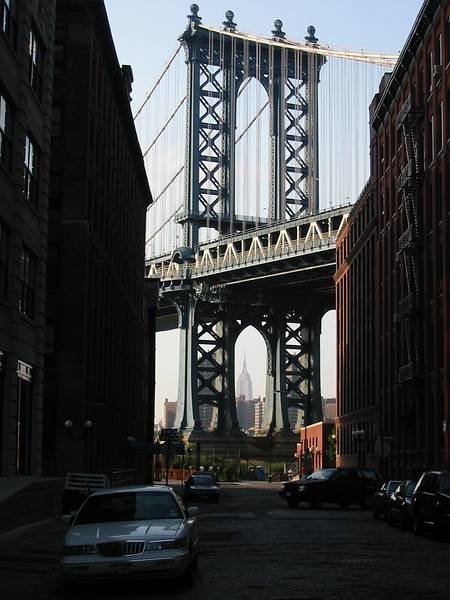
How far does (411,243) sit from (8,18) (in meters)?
34.5

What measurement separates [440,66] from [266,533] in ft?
119

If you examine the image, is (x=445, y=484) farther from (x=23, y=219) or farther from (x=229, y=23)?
(x=229, y=23)

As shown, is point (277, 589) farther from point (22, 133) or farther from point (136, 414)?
point (136, 414)

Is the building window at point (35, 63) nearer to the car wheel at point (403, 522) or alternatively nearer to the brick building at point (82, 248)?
the brick building at point (82, 248)

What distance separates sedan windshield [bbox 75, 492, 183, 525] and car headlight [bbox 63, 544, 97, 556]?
1.03 metres

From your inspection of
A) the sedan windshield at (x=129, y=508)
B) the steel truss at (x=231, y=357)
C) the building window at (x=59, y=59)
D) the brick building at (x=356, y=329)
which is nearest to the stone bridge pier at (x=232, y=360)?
the steel truss at (x=231, y=357)

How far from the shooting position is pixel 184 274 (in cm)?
12375

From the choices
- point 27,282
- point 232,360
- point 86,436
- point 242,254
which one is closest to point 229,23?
point 242,254

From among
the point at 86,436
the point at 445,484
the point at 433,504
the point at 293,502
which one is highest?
the point at 86,436

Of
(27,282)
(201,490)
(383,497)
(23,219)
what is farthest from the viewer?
(201,490)

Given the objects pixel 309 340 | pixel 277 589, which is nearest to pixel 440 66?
pixel 277 589

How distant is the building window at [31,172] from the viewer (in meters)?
34.6

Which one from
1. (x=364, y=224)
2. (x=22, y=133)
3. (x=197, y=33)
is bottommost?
(x=22, y=133)

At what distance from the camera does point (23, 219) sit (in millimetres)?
32906
